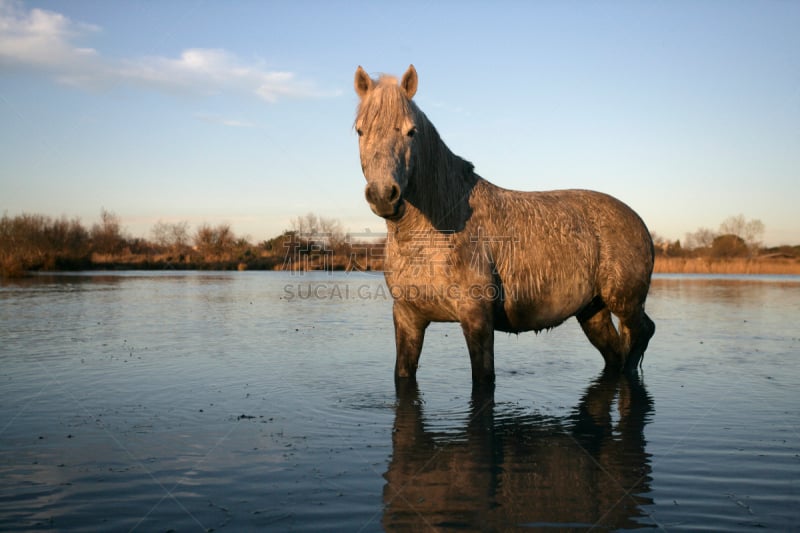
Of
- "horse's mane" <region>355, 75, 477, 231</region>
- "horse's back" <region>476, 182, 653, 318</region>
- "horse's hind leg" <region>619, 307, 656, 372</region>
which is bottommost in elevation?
"horse's hind leg" <region>619, 307, 656, 372</region>

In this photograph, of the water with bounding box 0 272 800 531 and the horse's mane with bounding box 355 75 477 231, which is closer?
the water with bounding box 0 272 800 531

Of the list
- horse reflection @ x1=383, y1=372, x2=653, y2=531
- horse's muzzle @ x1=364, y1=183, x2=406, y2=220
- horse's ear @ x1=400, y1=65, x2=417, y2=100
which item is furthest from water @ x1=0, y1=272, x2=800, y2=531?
horse's ear @ x1=400, y1=65, x2=417, y2=100

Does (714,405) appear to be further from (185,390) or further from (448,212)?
(185,390)

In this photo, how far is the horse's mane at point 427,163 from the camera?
5090 millimetres

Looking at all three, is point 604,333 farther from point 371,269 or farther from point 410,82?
point 371,269

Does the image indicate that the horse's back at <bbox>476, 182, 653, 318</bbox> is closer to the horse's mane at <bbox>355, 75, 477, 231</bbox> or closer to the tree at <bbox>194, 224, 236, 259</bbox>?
the horse's mane at <bbox>355, 75, 477, 231</bbox>

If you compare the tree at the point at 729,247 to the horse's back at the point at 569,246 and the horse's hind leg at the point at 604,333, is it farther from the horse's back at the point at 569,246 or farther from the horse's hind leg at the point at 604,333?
the horse's back at the point at 569,246

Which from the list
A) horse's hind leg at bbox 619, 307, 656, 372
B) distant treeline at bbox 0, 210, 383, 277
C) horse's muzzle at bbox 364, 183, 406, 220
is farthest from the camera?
distant treeline at bbox 0, 210, 383, 277

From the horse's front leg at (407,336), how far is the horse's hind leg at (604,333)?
246cm

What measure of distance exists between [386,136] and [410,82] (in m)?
0.65

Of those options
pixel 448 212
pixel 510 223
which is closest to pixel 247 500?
pixel 448 212

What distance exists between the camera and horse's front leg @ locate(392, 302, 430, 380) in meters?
6.10

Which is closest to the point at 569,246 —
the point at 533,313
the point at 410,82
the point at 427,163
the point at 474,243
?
the point at 533,313

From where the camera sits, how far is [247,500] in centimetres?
350
